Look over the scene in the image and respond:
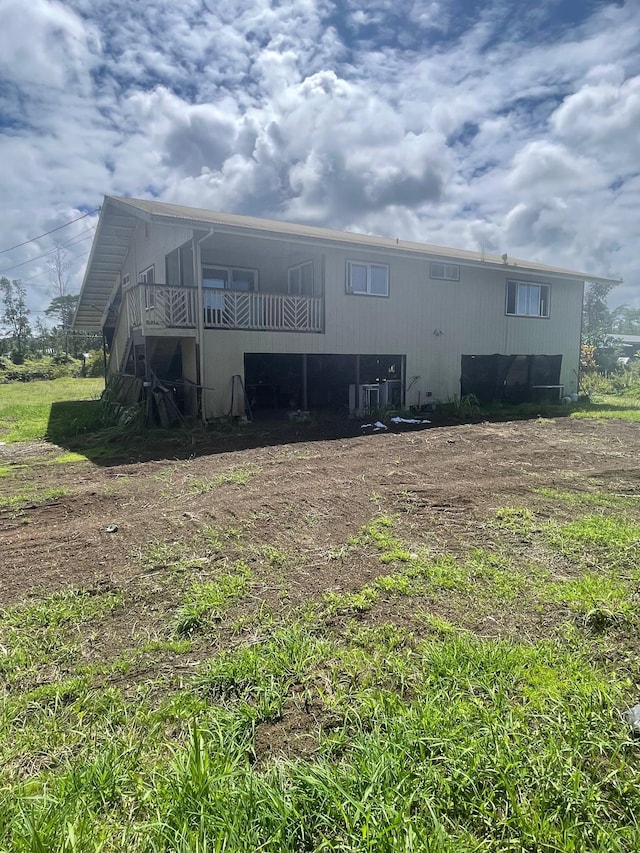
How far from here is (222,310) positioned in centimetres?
1161

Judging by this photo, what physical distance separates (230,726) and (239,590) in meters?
1.38

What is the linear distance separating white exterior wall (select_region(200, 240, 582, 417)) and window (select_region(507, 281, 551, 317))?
22cm

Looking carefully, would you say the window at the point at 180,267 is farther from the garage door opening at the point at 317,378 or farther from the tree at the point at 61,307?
the tree at the point at 61,307

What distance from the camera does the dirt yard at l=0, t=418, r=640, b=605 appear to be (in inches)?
166

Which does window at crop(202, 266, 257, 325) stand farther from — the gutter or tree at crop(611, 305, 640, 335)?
tree at crop(611, 305, 640, 335)

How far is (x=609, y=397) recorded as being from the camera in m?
19.2

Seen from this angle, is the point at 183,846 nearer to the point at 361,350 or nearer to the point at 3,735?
the point at 3,735

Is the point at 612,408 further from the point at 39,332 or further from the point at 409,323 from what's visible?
the point at 39,332

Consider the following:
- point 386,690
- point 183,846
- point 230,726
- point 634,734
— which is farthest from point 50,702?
point 634,734

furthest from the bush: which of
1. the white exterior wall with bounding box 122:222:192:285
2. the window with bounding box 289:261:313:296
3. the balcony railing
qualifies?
the window with bounding box 289:261:313:296

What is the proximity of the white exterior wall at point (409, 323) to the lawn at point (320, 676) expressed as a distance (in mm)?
Answer: 6929

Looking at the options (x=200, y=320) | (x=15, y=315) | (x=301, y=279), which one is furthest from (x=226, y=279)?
(x=15, y=315)

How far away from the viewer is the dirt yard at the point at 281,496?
421cm

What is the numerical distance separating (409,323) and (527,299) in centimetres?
582
